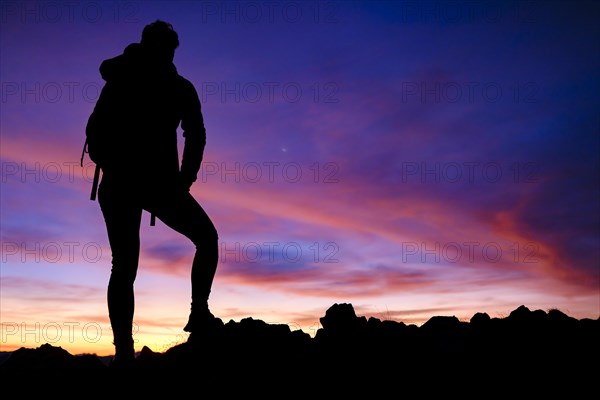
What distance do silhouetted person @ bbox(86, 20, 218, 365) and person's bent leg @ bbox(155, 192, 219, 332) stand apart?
12 mm

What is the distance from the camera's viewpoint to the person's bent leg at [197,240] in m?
6.64

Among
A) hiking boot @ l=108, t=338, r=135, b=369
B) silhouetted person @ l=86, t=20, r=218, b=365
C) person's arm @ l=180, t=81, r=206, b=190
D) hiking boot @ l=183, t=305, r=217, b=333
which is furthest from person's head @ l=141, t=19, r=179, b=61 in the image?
hiking boot @ l=108, t=338, r=135, b=369

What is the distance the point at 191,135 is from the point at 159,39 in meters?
1.24

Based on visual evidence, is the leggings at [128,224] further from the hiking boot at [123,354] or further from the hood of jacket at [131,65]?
the hood of jacket at [131,65]

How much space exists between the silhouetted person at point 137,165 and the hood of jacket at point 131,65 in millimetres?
12

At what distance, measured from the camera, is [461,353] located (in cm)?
668

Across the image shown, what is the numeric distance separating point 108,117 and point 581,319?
7.00 meters

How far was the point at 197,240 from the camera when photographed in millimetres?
6773

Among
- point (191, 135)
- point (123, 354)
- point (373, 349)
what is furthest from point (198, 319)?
point (191, 135)

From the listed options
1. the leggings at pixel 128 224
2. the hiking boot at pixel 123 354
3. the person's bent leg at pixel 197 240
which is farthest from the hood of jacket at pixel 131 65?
the hiking boot at pixel 123 354

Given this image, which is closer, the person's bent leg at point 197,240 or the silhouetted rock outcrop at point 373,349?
the silhouetted rock outcrop at point 373,349

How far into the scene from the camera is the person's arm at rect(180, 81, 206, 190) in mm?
6984

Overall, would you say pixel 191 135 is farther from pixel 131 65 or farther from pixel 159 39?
pixel 159 39

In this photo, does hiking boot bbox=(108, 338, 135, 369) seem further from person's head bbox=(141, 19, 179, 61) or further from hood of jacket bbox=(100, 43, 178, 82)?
person's head bbox=(141, 19, 179, 61)
